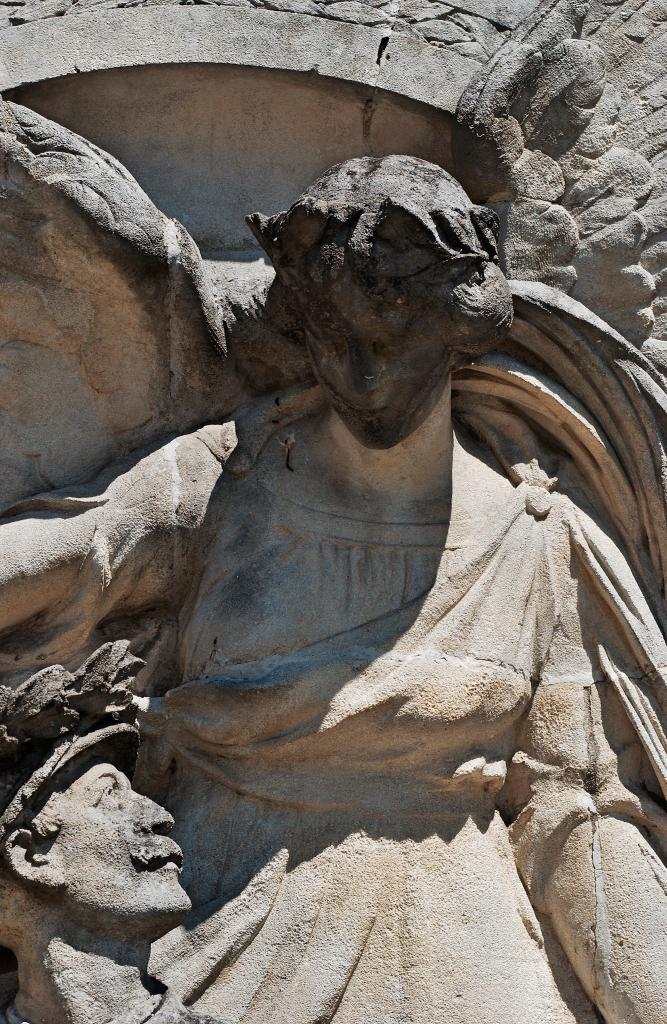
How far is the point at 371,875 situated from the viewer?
3930 mm

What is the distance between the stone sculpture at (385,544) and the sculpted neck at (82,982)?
0.25 m

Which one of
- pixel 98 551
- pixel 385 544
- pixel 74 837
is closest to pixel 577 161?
pixel 385 544

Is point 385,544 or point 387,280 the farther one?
point 385,544

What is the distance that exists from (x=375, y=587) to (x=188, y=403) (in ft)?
2.05

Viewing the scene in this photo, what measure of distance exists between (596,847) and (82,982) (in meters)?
1.17

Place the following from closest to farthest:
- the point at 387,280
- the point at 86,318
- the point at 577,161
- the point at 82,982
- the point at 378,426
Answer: the point at 82,982 < the point at 387,280 < the point at 378,426 < the point at 86,318 < the point at 577,161

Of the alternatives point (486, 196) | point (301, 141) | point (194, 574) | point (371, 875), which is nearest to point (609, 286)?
point (486, 196)

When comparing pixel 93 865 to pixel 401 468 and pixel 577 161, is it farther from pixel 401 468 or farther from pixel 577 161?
pixel 577 161

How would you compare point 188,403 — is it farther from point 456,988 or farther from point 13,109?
point 456,988

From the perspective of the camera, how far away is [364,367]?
3.82 meters

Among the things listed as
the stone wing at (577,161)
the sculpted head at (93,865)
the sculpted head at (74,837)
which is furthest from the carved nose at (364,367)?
the sculpted head at (93,865)

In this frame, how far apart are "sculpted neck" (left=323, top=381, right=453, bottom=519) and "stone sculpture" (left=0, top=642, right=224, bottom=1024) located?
771mm

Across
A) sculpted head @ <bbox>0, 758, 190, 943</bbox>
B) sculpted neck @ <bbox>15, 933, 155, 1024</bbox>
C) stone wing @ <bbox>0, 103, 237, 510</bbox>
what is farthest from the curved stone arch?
sculpted neck @ <bbox>15, 933, 155, 1024</bbox>

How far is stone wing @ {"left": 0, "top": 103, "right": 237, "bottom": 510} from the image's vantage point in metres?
4.09
